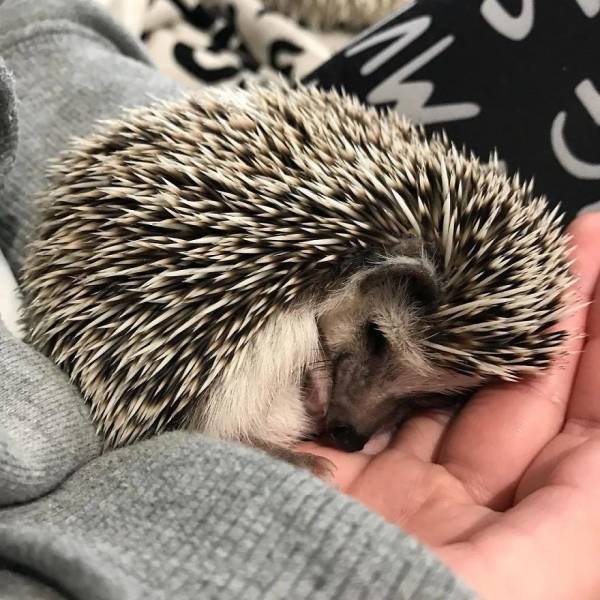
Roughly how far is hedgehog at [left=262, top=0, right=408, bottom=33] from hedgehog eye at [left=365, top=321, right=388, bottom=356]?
1868 millimetres

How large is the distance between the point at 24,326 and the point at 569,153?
4.42 feet

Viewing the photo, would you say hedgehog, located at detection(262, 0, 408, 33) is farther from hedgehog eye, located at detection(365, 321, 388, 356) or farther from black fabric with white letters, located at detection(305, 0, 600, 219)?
hedgehog eye, located at detection(365, 321, 388, 356)

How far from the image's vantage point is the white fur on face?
51.8 inches

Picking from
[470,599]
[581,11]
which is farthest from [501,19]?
[470,599]

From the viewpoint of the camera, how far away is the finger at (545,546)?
3.13 ft

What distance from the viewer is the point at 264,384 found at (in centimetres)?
137

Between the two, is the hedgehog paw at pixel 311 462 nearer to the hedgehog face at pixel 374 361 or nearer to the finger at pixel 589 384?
the hedgehog face at pixel 374 361

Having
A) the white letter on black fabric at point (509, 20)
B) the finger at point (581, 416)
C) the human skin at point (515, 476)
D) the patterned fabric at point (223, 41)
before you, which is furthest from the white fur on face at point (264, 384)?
the patterned fabric at point (223, 41)

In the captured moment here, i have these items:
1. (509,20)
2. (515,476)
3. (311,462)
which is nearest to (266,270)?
(311,462)

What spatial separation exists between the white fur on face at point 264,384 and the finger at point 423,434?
0.77 ft

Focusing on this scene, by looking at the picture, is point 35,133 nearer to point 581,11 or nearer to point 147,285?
point 147,285

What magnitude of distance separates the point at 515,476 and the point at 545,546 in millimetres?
292

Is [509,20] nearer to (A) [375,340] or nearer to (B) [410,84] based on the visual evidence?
(B) [410,84]

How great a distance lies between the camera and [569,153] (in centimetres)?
183
